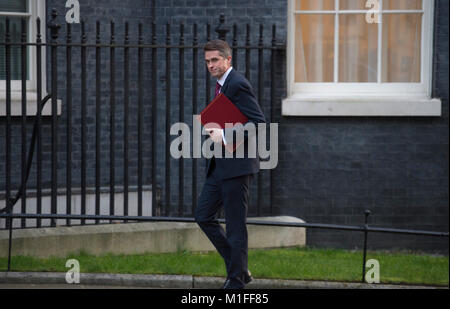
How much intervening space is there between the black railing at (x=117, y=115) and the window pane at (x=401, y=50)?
1334mm

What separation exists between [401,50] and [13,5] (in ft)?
13.8

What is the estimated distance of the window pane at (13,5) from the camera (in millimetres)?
9273

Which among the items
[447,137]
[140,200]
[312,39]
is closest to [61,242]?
[140,200]

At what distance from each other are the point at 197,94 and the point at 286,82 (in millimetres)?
999

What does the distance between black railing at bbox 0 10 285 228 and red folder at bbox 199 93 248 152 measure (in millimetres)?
1991

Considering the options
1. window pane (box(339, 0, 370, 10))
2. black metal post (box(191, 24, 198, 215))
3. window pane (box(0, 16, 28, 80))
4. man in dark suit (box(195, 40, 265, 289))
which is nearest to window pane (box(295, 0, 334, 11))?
window pane (box(339, 0, 370, 10))

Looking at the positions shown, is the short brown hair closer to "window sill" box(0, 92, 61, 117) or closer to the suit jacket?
the suit jacket

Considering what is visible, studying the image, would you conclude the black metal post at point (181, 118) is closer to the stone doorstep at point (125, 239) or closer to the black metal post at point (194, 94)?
the black metal post at point (194, 94)

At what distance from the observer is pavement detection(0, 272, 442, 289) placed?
7.52m

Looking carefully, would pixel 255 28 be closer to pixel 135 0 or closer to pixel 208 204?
pixel 135 0

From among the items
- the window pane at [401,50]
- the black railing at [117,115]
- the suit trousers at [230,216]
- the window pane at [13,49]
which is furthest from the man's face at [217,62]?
the window pane at [401,50]

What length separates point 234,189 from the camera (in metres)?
6.73

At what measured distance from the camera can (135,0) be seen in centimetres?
964

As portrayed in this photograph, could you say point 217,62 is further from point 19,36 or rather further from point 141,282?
point 19,36
